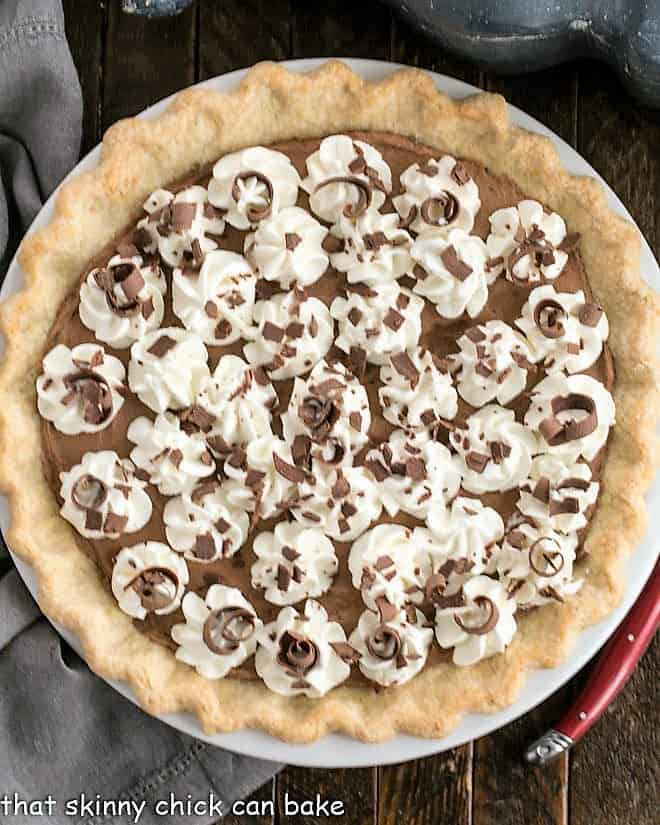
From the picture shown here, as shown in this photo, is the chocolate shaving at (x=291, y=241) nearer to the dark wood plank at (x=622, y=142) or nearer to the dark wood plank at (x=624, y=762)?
the dark wood plank at (x=622, y=142)

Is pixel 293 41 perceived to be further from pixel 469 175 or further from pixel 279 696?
pixel 279 696

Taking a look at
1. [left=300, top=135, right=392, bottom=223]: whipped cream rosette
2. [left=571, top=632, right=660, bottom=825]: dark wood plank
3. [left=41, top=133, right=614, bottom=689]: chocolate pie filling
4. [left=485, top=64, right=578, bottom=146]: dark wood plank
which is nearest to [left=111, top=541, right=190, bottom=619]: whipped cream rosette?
[left=41, top=133, right=614, bottom=689]: chocolate pie filling

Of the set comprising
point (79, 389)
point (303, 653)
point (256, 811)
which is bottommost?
point (256, 811)

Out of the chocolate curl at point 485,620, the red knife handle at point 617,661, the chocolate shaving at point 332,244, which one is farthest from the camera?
the red knife handle at point 617,661

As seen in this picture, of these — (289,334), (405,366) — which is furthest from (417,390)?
(289,334)

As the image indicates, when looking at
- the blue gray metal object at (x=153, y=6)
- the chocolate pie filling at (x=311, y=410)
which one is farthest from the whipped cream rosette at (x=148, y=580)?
the blue gray metal object at (x=153, y=6)

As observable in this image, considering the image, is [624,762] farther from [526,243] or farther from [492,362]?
[526,243]

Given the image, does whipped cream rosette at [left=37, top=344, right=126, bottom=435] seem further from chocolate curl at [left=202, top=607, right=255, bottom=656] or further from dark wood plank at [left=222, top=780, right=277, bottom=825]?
dark wood plank at [left=222, top=780, right=277, bottom=825]
